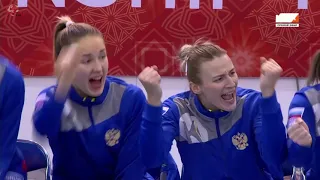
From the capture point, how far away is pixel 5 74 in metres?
1.80

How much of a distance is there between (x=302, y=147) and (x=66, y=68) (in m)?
0.82

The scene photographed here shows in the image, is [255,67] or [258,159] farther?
[255,67]

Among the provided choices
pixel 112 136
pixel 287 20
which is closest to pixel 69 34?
pixel 112 136

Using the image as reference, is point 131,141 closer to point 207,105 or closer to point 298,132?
point 207,105

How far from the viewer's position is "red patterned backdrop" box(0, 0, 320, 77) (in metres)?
3.11

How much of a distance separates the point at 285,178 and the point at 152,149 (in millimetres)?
612

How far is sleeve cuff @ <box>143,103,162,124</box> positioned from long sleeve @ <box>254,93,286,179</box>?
1.14 feet

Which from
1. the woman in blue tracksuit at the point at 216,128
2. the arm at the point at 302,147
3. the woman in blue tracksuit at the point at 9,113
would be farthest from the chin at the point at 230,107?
the woman in blue tracksuit at the point at 9,113

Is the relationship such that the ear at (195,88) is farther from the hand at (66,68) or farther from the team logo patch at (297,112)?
the hand at (66,68)

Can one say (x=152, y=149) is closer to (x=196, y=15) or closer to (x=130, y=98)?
(x=130, y=98)

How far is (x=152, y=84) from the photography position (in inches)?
71.4

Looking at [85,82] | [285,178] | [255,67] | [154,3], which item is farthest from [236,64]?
[85,82]

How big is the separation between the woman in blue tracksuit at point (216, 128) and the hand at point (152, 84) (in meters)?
0.10

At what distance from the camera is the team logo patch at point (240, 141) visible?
6.67 ft
